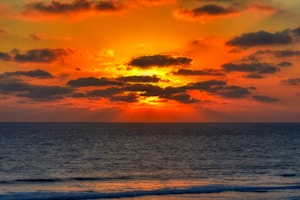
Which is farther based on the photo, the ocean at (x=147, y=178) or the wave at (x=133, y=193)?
the ocean at (x=147, y=178)

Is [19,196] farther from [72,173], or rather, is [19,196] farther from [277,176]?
[277,176]

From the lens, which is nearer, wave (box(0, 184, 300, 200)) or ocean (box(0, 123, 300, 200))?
wave (box(0, 184, 300, 200))

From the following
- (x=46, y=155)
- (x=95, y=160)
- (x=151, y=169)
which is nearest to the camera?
(x=151, y=169)

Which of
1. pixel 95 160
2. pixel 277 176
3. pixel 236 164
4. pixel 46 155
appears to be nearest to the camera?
pixel 277 176

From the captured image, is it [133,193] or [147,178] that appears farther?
[147,178]

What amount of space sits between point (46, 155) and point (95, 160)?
39.4 feet

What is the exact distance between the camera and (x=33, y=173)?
6003 centimetres

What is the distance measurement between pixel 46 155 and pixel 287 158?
44.0 metres

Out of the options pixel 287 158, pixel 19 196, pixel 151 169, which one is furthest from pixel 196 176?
pixel 287 158

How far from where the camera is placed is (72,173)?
5994 cm

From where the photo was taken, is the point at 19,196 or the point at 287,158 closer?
the point at 19,196

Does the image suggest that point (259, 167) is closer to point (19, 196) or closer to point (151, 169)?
point (151, 169)

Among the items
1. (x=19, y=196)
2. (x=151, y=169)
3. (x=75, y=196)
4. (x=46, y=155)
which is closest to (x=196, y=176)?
(x=151, y=169)

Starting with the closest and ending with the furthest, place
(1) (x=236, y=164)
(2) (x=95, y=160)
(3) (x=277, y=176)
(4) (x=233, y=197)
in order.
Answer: (4) (x=233, y=197), (3) (x=277, y=176), (1) (x=236, y=164), (2) (x=95, y=160)
